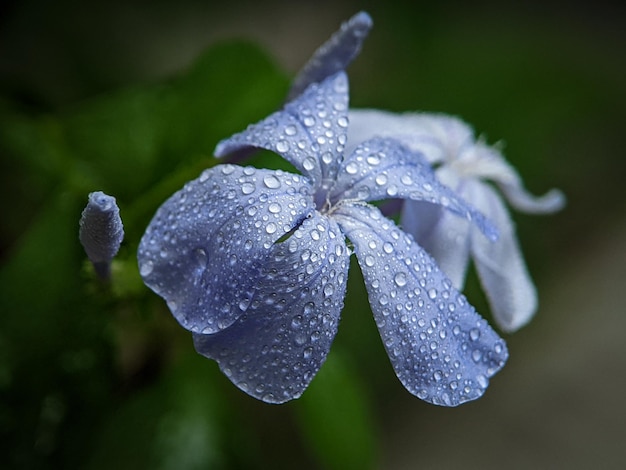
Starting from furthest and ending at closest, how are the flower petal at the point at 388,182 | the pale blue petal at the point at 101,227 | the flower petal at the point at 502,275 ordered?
the flower petal at the point at 502,275 < the flower petal at the point at 388,182 < the pale blue petal at the point at 101,227

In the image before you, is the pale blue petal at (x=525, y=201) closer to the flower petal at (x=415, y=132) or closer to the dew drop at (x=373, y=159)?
the flower petal at (x=415, y=132)

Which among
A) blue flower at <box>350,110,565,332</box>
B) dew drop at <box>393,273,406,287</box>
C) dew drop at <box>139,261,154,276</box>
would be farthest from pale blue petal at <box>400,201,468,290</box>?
dew drop at <box>139,261,154,276</box>

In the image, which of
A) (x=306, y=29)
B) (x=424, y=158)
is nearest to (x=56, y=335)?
(x=424, y=158)

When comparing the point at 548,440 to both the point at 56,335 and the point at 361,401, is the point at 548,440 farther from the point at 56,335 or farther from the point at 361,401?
the point at 56,335

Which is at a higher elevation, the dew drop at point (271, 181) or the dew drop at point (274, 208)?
the dew drop at point (271, 181)

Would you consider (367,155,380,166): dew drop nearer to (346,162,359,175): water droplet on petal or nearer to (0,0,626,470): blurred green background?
(346,162,359,175): water droplet on petal

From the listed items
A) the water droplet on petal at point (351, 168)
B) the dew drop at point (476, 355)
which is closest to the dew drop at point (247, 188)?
the water droplet on petal at point (351, 168)
